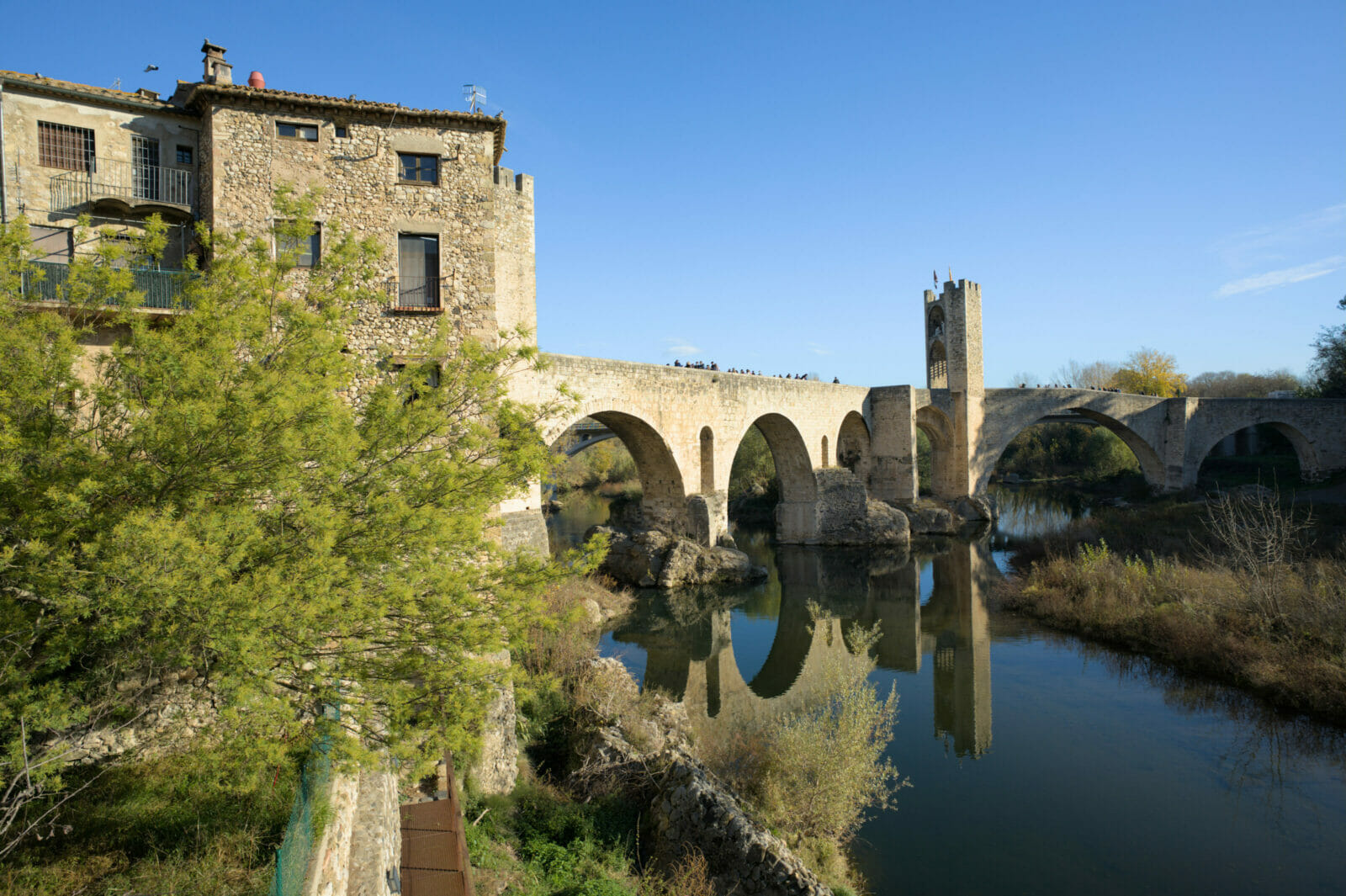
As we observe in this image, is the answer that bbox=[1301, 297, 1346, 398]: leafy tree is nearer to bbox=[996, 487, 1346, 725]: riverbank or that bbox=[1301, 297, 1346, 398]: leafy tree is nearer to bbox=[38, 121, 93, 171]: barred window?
bbox=[996, 487, 1346, 725]: riverbank

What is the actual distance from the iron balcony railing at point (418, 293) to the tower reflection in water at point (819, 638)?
6304mm

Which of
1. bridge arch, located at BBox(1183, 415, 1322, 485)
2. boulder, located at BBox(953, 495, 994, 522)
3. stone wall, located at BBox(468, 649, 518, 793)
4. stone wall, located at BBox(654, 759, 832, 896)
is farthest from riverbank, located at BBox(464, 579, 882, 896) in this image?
bridge arch, located at BBox(1183, 415, 1322, 485)

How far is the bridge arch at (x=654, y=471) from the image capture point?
54.8 feet

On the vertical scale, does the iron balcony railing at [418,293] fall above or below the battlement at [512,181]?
below

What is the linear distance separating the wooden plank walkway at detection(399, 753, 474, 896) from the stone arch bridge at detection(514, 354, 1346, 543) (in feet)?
20.1

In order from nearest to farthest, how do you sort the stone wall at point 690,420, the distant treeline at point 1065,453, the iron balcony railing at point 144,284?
the iron balcony railing at point 144,284 → the stone wall at point 690,420 → the distant treeline at point 1065,453

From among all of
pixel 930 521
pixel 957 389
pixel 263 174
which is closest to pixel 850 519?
pixel 930 521

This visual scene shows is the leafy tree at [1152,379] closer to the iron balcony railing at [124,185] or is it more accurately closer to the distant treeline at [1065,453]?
the distant treeline at [1065,453]

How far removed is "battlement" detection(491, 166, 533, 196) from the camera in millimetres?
11344

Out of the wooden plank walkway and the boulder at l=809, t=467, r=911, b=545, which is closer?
the wooden plank walkway

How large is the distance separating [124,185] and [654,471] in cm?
1207

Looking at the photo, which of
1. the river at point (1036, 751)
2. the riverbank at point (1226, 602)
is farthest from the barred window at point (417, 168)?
the riverbank at point (1226, 602)

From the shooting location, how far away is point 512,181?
1148 centimetres

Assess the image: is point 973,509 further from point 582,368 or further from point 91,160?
point 91,160
